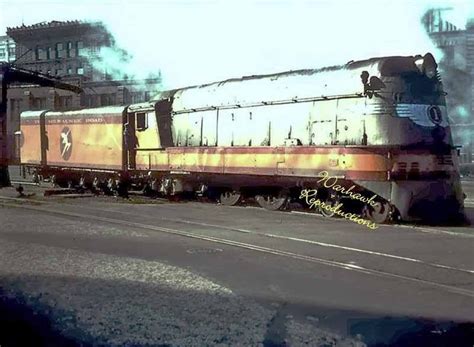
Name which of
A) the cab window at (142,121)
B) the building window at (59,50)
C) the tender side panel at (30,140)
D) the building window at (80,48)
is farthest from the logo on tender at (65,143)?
the building window at (59,50)

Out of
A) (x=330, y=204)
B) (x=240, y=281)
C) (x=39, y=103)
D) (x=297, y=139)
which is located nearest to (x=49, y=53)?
(x=39, y=103)

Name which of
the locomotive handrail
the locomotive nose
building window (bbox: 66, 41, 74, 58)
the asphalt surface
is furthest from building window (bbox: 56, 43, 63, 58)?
the locomotive nose

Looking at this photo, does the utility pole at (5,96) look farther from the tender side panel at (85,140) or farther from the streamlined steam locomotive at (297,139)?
the streamlined steam locomotive at (297,139)

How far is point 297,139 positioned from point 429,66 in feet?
12.0

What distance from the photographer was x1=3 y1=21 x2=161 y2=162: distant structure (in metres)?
49.1

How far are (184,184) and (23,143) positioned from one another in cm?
1120

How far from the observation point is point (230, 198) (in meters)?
18.6

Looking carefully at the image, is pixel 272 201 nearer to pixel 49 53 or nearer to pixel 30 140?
pixel 30 140

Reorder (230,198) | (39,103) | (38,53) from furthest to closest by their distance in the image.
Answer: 1. (38,53)
2. (39,103)
3. (230,198)

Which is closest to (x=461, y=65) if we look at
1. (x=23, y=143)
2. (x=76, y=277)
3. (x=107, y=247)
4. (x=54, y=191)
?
(x=54, y=191)

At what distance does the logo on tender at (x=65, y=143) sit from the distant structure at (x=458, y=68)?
45.5 ft

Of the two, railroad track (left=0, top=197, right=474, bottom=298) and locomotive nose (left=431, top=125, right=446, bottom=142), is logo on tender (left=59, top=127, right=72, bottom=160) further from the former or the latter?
locomotive nose (left=431, top=125, right=446, bottom=142)

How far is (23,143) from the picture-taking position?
27953mm

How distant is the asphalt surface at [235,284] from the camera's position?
18.2 ft
